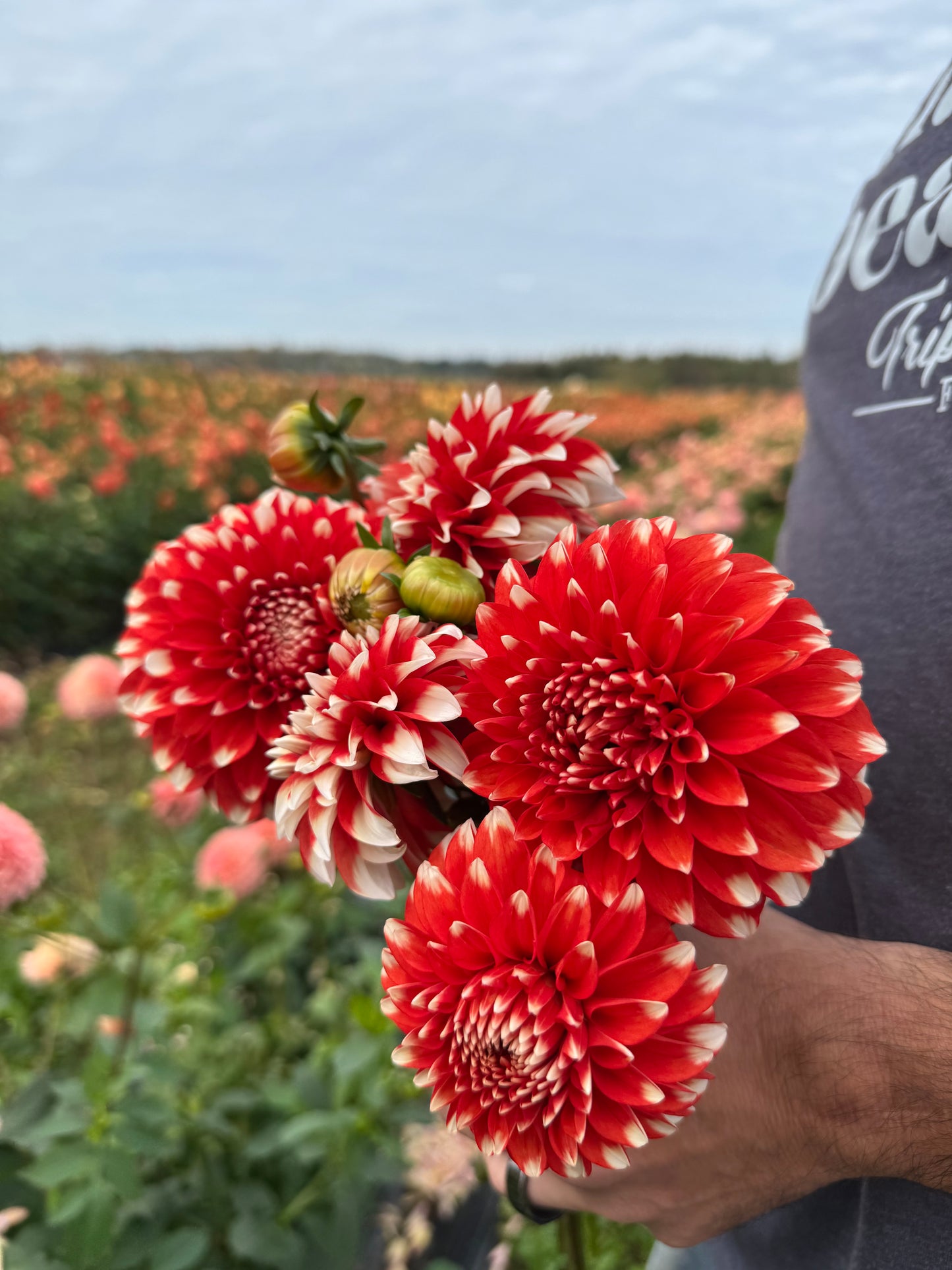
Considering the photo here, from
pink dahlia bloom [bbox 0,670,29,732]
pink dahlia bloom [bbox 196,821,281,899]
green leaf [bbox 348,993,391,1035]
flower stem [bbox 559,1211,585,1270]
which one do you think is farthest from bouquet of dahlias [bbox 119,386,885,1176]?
pink dahlia bloom [bbox 0,670,29,732]

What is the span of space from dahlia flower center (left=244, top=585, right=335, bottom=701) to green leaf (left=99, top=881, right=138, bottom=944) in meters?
0.72

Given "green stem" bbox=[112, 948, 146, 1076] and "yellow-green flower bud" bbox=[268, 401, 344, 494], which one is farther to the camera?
"green stem" bbox=[112, 948, 146, 1076]

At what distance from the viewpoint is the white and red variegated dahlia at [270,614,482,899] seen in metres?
→ 0.46

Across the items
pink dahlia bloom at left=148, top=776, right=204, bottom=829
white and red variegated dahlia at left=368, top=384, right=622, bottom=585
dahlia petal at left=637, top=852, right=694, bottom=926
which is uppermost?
white and red variegated dahlia at left=368, top=384, right=622, bottom=585

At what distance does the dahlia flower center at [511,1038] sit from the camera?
0.42m

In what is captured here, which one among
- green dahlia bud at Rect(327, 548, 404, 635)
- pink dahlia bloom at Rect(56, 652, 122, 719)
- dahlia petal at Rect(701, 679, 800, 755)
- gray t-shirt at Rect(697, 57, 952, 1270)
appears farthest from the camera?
pink dahlia bloom at Rect(56, 652, 122, 719)

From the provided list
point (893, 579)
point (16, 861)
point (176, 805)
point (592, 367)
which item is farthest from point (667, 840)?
point (592, 367)

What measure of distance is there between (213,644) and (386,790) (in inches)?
6.7

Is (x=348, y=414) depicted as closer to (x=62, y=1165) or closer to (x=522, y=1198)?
(x=522, y=1198)

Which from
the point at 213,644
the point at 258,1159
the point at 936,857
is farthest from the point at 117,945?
the point at 936,857

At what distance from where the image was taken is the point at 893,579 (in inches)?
27.8

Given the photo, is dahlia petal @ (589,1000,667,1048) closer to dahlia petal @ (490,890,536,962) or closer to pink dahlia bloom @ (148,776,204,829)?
dahlia petal @ (490,890,536,962)

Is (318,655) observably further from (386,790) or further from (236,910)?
(236,910)

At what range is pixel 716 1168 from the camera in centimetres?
55
